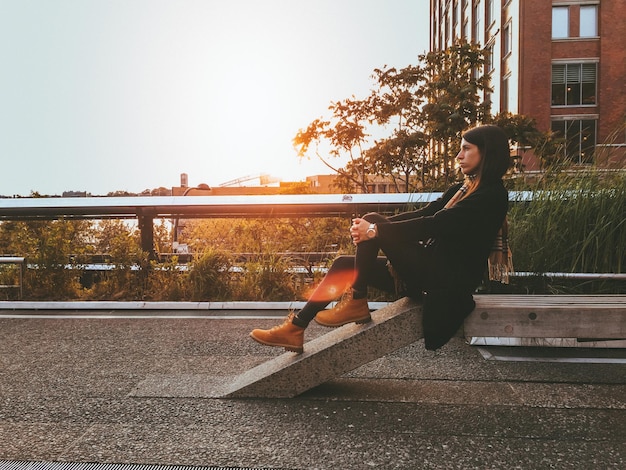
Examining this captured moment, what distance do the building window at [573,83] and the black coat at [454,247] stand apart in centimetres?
2962

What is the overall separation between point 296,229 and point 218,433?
15.3ft

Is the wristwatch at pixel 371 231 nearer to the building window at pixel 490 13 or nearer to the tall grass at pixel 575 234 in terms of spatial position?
the tall grass at pixel 575 234

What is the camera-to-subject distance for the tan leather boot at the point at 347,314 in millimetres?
3594

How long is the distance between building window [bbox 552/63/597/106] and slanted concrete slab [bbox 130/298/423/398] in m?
29.8

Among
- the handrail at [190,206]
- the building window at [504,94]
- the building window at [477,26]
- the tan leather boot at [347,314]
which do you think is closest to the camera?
the tan leather boot at [347,314]

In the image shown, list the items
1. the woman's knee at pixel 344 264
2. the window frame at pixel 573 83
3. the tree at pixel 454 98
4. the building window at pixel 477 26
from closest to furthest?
the woman's knee at pixel 344 264
the tree at pixel 454 98
the window frame at pixel 573 83
the building window at pixel 477 26

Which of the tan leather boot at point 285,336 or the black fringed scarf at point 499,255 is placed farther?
the tan leather boot at point 285,336

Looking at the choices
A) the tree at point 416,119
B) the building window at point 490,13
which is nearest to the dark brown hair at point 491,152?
the tree at point 416,119

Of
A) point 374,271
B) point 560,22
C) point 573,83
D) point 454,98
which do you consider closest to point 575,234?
point 374,271

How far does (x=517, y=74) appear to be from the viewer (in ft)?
97.8

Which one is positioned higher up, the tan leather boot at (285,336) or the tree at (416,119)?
the tree at (416,119)

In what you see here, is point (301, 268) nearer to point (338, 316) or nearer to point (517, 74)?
point (338, 316)

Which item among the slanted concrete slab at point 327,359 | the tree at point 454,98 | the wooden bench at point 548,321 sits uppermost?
the tree at point 454,98

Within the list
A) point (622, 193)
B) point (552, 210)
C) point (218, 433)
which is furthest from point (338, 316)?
point (622, 193)
